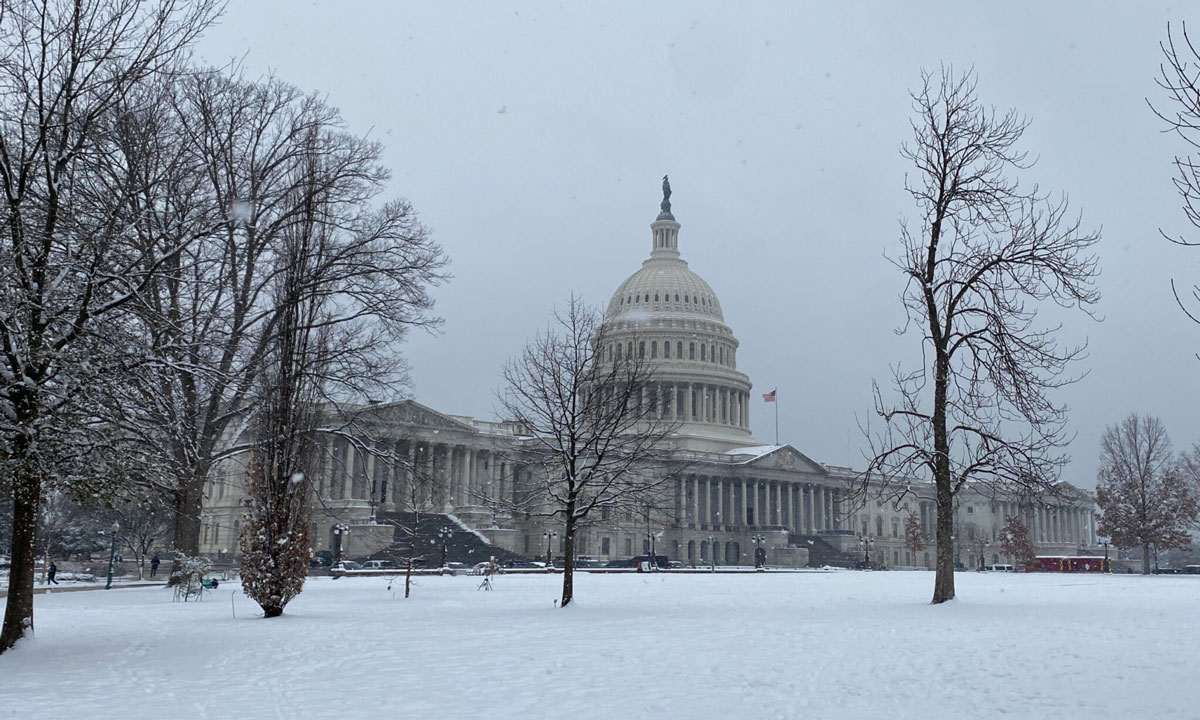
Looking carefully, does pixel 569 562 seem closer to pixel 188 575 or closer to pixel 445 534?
pixel 188 575

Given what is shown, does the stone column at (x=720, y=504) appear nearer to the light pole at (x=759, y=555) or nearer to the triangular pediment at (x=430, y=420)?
the light pole at (x=759, y=555)

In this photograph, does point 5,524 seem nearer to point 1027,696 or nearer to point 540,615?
point 540,615

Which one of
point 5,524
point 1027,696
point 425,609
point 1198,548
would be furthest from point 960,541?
point 1027,696

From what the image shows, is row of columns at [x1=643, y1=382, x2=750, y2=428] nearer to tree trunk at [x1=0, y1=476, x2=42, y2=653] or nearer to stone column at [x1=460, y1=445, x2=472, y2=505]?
stone column at [x1=460, y1=445, x2=472, y2=505]

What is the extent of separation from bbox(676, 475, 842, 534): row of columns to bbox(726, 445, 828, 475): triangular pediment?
1.96 meters

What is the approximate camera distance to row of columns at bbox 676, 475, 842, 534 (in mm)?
119188

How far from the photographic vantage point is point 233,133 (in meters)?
30.7

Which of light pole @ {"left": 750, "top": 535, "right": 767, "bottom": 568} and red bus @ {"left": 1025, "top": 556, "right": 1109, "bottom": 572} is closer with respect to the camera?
red bus @ {"left": 1025, "top": 556, "right": 1109, "bottom": 572}

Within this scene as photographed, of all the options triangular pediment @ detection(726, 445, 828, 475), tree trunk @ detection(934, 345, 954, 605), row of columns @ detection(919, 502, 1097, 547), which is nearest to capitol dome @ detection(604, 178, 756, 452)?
triangular pediment @ detection(726, 445, 828, 475)

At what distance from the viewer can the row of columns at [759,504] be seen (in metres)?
119

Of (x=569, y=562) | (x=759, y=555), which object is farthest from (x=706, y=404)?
(x=569, y=562)

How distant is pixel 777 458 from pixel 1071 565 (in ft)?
141

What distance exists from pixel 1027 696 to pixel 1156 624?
9.16m

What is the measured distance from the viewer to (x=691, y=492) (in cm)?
11412
